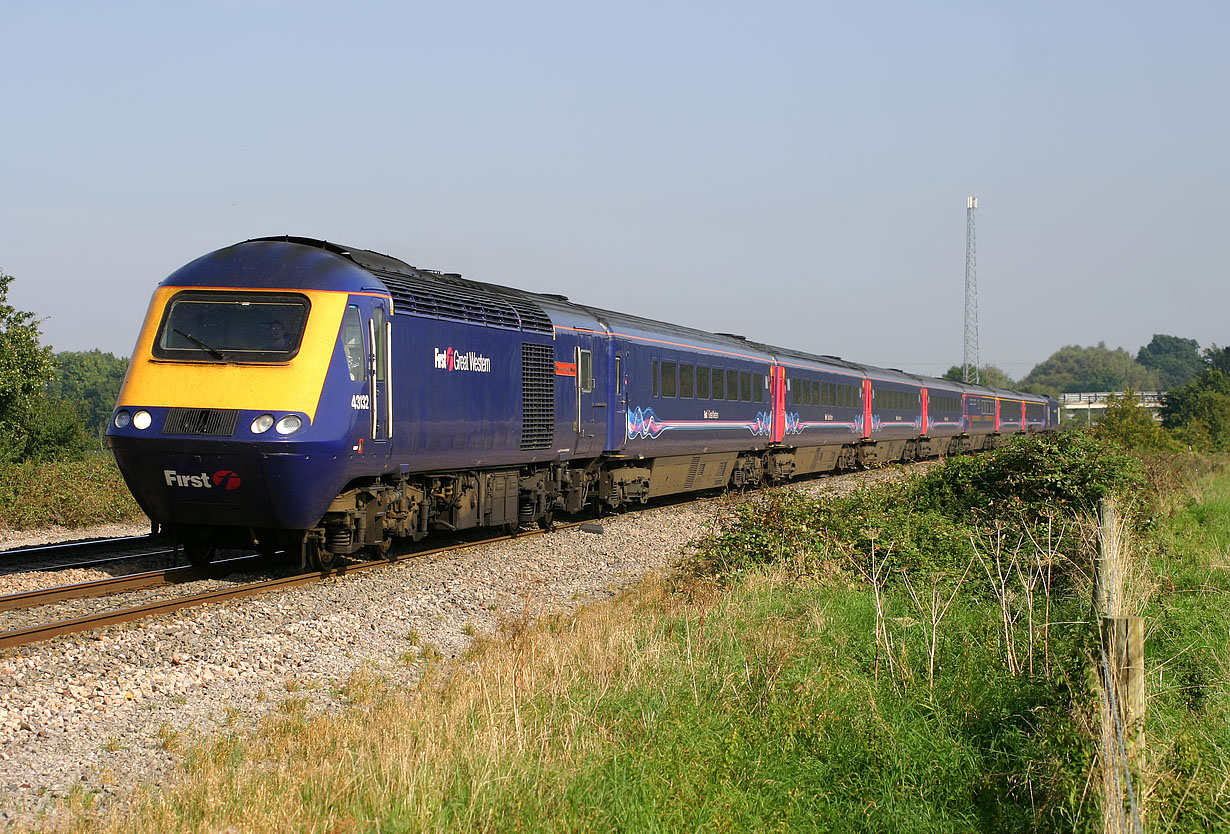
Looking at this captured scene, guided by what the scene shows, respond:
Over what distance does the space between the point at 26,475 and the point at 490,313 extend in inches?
448

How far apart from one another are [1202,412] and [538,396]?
4750cm

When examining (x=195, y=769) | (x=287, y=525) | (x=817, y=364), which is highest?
(x=817, y=364)

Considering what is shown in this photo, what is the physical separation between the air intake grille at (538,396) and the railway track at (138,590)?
107 inches

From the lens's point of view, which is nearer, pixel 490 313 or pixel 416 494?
pixel 416 494

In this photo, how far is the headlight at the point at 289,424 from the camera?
10750 mm

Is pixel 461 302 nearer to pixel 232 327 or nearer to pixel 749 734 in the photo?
pixel 232 327

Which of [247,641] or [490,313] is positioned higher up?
[490,313]

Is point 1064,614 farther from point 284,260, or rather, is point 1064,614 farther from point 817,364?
point 817,364

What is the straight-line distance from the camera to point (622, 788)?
5.46 meters

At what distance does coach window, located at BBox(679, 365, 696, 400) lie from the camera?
21562 mm

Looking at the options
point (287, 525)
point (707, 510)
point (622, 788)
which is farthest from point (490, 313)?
point (622, 788)

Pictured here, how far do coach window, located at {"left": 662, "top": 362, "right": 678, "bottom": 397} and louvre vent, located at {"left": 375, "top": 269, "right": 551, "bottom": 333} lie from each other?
4.84 m

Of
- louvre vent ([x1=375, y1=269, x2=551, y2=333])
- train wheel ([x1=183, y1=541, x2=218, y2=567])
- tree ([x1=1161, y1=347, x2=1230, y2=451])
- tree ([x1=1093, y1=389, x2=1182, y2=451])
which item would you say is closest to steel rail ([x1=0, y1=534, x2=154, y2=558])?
train wheel ([x1=183, y1=541, x2=218, y2=567])

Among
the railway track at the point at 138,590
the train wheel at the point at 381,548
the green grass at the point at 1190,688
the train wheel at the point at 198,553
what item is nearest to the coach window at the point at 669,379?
the railway track at the point at 138,590
